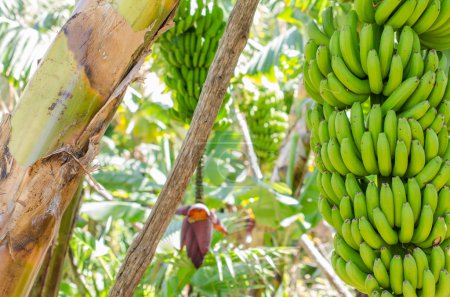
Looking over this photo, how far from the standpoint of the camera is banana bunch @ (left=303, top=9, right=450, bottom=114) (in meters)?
1.22

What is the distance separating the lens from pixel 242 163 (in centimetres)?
415

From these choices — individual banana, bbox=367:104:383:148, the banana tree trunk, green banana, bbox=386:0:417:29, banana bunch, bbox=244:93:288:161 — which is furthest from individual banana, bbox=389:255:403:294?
banana bunch, bbox=244:93:288:161

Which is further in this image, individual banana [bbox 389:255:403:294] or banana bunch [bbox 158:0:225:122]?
banana bunch [bbox 158:0:225:122]

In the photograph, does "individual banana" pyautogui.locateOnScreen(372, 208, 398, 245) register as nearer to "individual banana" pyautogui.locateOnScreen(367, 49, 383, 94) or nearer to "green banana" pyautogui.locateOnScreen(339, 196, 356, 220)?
"green banana" pyautogui.locateOnScreen(339, 196, 356, 220)

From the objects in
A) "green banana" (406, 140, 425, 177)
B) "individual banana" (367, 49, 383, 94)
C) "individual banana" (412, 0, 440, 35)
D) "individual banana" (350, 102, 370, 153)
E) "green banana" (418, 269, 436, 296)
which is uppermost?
"individual banana" (412, 0, 440, 35)

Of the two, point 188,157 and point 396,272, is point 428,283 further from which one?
point 188,157

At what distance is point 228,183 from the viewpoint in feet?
11.5

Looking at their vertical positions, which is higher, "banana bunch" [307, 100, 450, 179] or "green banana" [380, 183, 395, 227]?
"banana bunch" [307, 100, 450, 179]

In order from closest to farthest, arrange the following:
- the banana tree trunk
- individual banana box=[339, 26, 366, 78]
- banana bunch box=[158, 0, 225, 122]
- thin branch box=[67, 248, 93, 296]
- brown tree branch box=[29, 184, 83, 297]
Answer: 1. the banana tree trunk
2. individual banana box=[339, 26, 366, 78]
3. brown tree branch box=[29, 184, 83, 297]
4. thin branch box=[67, 248, 93, 296]
5. banana bunch box=[158, 0, 225, 122]

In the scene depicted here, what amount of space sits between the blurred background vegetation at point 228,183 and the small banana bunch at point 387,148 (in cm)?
70

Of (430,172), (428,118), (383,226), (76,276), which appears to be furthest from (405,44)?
(76,276)

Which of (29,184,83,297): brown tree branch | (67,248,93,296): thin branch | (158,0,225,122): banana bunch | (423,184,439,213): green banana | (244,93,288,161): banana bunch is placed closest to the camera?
(423,184,439,213): green banana

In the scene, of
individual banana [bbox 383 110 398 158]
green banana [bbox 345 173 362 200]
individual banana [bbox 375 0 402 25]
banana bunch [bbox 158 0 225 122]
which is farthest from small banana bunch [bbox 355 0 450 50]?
banana bunch [bbox 158 0 225 122]

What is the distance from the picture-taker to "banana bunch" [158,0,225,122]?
2.34 metres
